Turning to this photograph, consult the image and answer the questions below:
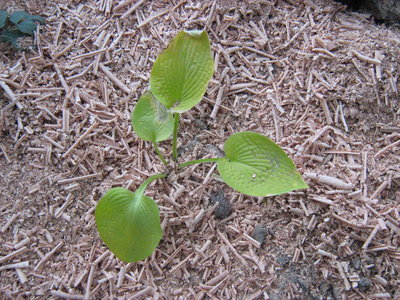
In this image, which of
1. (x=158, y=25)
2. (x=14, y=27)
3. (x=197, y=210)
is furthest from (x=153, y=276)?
(x=14, y=27)

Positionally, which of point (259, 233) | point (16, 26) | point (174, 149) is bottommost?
point (259, 233)

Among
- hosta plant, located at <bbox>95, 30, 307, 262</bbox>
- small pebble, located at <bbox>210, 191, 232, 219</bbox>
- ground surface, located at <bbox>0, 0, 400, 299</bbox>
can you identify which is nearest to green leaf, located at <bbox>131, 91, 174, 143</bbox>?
hosta plant, located at <bbox>95, 30, 307, 262</bbox>

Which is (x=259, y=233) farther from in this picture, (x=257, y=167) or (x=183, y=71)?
(x=183, y=71)

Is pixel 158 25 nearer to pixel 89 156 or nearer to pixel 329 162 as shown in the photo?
pixel 89 156

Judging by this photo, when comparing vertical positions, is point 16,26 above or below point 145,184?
above

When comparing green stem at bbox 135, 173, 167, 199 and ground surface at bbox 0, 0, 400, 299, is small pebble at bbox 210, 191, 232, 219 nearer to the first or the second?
ground surface at bbox 0, 0, 400, 299

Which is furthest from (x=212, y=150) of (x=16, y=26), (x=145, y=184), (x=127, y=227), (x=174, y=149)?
(x=16, y=26)

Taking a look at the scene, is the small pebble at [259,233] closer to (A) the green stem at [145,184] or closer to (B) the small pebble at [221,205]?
(B) the small pebble at [221,205]

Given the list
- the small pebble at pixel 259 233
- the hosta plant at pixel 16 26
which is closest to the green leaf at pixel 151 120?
the small pebble at pixel 259 233
